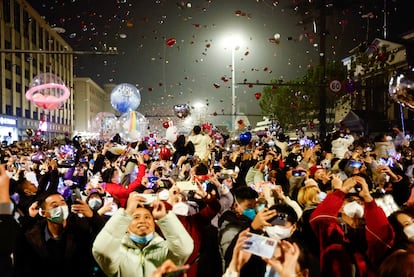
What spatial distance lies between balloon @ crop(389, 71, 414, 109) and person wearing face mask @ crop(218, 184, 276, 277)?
2620 mm

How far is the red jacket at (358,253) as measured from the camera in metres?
3.52

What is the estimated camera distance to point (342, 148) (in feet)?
39.2

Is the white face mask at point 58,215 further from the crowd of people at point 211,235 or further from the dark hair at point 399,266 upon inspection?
the dark hair at point 399,266

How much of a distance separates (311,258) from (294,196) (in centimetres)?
326

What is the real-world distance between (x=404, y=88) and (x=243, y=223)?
311cm

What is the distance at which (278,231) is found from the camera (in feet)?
11.5

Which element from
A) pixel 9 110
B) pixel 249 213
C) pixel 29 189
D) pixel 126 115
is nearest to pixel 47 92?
pixel 126 115

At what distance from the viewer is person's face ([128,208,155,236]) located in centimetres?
350

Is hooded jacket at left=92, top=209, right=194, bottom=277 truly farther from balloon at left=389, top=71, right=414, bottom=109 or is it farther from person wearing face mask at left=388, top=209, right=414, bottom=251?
balloon at left=389, top=71, right=414, bottom=109

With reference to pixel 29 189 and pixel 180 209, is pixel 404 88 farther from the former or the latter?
pixel 29 189

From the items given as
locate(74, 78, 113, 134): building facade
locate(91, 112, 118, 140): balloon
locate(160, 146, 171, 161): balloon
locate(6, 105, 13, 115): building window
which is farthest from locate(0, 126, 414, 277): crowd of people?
locate(74, 78, 113, 134): building facade

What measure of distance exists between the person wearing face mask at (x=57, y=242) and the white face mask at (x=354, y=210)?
2.45 meters

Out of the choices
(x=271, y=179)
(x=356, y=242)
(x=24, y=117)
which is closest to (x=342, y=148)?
(x=271, y=179)

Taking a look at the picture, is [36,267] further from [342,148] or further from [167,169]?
[342,148]
